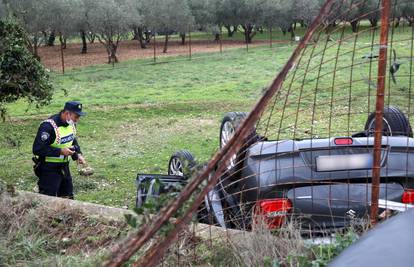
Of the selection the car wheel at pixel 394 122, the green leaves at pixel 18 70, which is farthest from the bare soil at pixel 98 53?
the car wheel at pixel 394 122

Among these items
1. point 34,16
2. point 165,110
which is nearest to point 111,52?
point 34,16

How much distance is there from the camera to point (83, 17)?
31828mm

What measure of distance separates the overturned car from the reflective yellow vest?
9.00 ft

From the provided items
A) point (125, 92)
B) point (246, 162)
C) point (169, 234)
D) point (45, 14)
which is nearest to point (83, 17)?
point (45, 14)

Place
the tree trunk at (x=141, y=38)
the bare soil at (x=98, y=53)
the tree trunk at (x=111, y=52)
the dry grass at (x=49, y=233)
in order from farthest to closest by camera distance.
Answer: the tree trunk at (x=141, y=38)
the bare soil at (x=98, y=53)
the tree trunk at (x=111, y=52)
the dry grass at (x=49, y=233)

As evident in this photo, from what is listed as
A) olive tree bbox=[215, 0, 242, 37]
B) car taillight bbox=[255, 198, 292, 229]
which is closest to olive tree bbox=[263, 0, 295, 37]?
olive tree bbox=[215, 0, 242, 37]

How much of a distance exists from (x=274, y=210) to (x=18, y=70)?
21.1 feet

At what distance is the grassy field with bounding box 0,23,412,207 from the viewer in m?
7.57

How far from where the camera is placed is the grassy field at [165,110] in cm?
757

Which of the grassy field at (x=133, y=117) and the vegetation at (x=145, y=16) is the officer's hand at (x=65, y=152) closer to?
the grassy field at (x=133, y=117)

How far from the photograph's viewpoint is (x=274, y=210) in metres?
4.23

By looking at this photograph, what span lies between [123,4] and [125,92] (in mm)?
16937

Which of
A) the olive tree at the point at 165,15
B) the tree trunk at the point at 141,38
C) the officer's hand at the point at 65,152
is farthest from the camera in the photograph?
the tree trunk at the point at 141,38

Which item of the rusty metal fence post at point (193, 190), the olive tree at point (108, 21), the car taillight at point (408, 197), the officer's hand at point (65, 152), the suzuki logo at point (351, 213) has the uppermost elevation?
the olive tree at point (108, 21)
